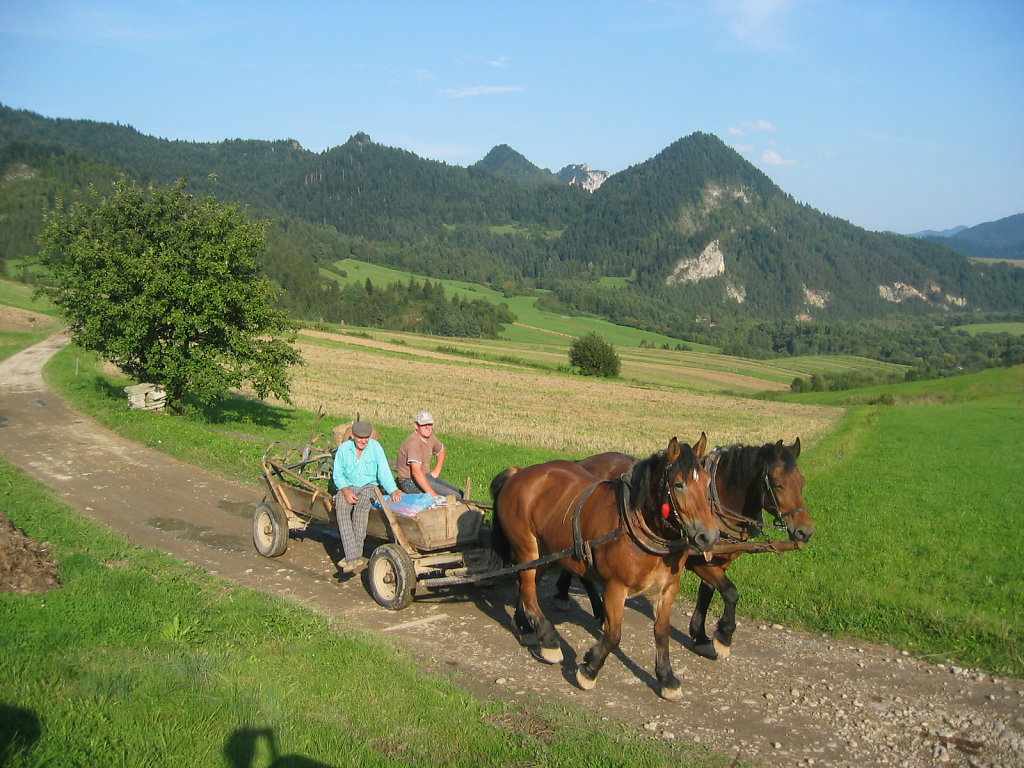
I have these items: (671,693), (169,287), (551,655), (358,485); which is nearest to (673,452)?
(671,693)

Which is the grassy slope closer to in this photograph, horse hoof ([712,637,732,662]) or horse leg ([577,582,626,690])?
horse hoof ([712,637,732,662])

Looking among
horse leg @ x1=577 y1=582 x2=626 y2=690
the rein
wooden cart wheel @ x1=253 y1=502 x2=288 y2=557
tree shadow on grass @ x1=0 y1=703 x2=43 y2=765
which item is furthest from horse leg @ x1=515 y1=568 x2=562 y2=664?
tree shadow on grass @ x1=0 y1=703 x2=43 y2=765

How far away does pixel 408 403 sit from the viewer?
105 feet

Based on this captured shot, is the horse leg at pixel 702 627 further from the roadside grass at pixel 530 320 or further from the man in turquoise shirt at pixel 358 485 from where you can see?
the roadside grass at pixel 530 320

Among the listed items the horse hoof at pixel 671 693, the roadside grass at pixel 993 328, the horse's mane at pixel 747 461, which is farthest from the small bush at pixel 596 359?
the roadside grass at pixel 993 328

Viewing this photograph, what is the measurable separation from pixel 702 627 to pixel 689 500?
2177 mm

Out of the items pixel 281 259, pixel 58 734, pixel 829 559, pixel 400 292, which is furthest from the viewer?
pixel 400 292

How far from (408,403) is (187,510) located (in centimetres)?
1995

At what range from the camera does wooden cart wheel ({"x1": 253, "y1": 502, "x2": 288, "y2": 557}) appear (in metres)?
9.93

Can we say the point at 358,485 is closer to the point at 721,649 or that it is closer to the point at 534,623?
the point at 534,623

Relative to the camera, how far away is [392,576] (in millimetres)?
8484

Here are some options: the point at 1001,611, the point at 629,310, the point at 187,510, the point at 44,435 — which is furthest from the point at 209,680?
the point at 629,310

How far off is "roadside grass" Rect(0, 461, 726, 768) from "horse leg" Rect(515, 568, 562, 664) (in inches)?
37.1

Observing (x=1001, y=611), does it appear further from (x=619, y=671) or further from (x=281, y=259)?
(x=281, y=259)
